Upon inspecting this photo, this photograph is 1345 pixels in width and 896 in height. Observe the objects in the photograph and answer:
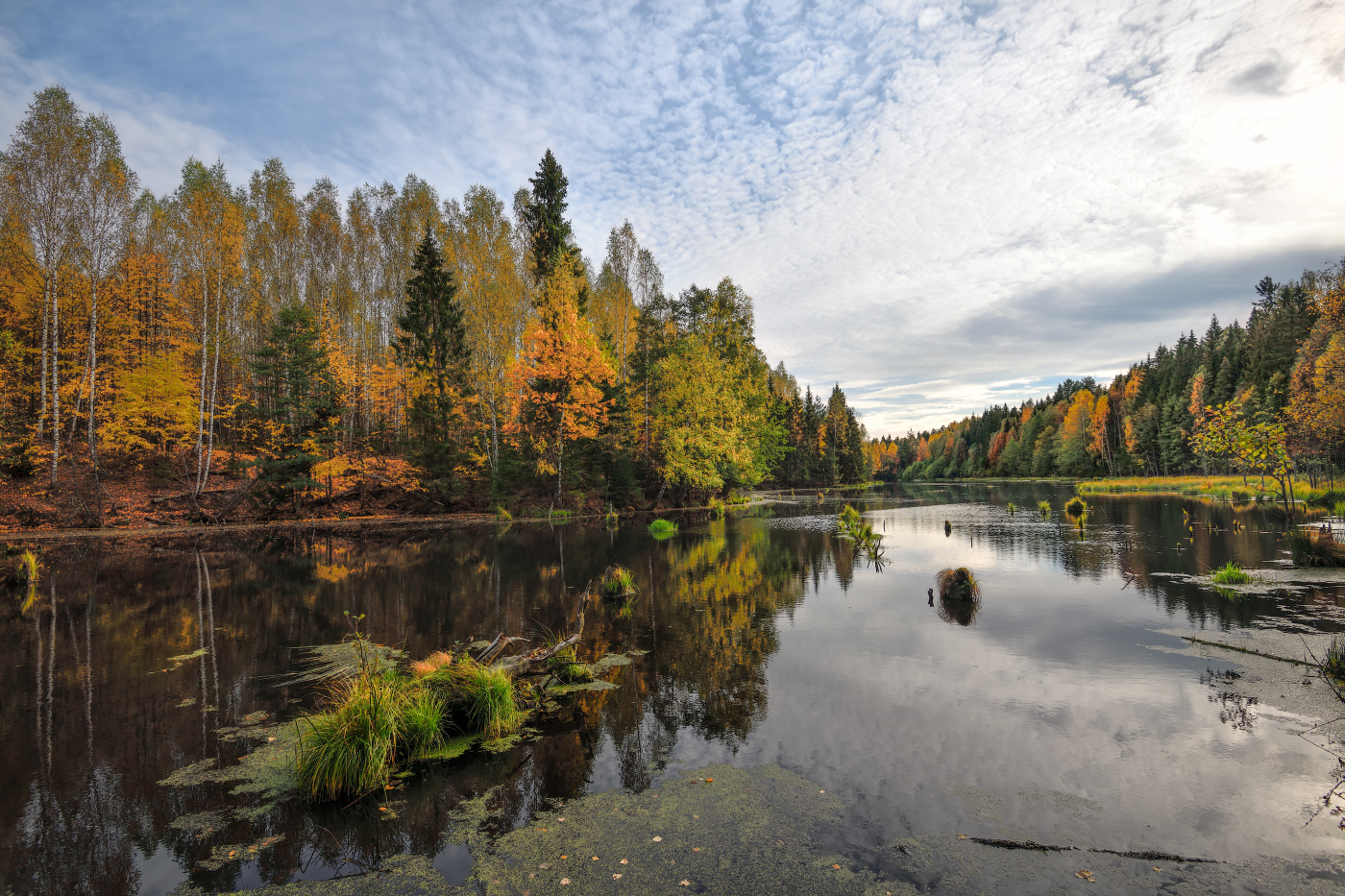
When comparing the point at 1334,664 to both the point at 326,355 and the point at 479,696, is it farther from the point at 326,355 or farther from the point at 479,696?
the point at 326,355

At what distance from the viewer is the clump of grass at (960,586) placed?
13.6 m

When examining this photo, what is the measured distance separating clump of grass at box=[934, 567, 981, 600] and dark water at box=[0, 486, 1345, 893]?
0.56 m

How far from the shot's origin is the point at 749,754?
6.19 metres

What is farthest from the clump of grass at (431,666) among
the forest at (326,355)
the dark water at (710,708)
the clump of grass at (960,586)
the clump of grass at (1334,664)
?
the forest at (326,355)

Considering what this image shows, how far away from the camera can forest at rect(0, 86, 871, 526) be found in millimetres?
25453

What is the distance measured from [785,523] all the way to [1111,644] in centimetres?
2243

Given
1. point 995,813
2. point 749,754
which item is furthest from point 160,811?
point 995,813

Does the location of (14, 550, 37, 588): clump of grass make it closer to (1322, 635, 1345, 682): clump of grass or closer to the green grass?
the green grass

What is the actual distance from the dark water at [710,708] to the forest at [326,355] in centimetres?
1449

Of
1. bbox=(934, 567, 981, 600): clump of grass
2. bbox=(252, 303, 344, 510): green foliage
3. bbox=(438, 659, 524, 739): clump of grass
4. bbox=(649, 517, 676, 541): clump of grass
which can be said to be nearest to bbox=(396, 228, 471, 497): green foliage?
bbox=(252, 303, 344, 510): green foliage

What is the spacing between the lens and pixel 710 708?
7.50 meters

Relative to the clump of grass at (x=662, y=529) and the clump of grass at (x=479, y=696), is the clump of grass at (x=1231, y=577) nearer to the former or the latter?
the clump of grass at (x=479, y=696)

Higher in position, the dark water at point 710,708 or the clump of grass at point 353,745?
the clump of grass at point 353,745

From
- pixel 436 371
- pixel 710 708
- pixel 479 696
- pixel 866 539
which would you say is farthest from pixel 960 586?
pixel 436 371
